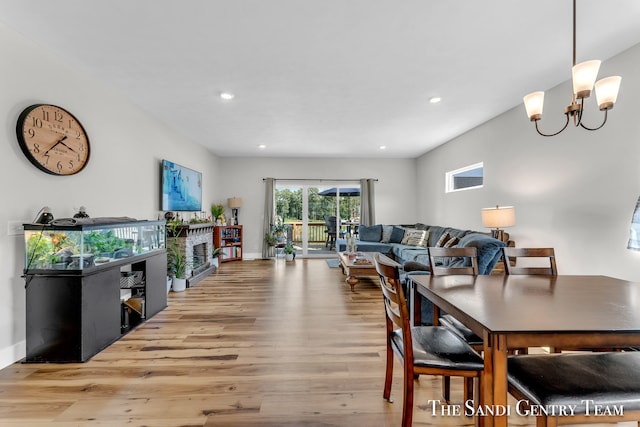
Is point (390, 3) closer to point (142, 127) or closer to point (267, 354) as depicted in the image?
point (267, 354)

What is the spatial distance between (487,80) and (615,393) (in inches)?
119

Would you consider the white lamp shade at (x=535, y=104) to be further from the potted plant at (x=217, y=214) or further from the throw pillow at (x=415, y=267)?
the potted plant at (x=217, y=214)

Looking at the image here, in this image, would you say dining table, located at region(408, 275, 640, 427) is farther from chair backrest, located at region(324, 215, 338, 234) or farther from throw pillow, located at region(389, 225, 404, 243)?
chair backrest, located at region(324, 215, 338, 234)

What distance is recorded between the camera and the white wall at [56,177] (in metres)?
2.21

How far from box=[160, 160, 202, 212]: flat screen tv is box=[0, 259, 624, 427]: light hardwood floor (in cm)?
193

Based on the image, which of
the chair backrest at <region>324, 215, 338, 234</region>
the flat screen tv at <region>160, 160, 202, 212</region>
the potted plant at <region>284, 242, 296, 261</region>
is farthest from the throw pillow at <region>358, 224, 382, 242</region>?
the flat screen tv at <region>160, 160, 202, 212</region>

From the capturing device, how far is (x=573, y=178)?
3.08m

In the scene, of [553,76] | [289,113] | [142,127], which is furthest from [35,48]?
[553,76]

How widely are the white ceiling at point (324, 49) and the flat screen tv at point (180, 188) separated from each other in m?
0.90

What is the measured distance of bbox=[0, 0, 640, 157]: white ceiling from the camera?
2045 millimetres

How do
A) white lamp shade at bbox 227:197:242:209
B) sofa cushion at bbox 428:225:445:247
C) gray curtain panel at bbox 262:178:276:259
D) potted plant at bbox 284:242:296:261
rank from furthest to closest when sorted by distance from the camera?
gray curtain panel at bbox 262:178:276:259 → potted plant at bbox 284:242:296:261 → white lamp shade at bbox 227:197:242:209 → sofa cushion at bbox 428:225:445:247

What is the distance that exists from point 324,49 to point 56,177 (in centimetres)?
268

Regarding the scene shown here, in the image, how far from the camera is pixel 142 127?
3969 mm

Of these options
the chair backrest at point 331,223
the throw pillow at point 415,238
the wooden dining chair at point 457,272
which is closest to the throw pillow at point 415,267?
the wooden dining chair at point 457,272
